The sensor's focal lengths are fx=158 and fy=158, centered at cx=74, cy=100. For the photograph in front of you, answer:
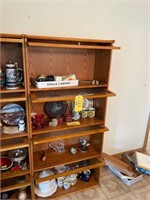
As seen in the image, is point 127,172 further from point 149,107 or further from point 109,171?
point 149,107

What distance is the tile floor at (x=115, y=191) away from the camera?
1.66 metres

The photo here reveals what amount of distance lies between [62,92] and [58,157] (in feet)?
2.20

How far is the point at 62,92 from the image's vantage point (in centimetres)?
149

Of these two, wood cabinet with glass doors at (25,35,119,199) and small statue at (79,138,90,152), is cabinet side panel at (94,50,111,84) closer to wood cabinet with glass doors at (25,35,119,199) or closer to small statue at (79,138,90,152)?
wood cabinet with glass doors at (25,35,119,199)

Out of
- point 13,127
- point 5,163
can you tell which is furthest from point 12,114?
point 5,163

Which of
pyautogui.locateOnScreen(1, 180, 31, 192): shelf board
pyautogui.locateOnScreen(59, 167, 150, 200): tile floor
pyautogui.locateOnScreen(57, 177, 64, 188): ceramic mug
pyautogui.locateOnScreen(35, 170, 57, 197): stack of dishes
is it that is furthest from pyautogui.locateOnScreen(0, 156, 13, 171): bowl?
pyautogui.locateOnScreen(59, 167, 150, 200): tile floor

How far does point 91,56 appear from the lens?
156 centimetres

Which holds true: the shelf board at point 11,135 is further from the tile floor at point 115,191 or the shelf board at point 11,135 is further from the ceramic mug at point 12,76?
the tile floor at point 115,191

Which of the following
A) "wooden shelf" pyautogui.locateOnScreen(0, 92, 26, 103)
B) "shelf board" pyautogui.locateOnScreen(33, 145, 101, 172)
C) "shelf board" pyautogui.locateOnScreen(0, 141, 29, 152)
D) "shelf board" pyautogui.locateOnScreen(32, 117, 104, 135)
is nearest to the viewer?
"wooden shelf" pyautogui.locateOnScreen(0, 92, 26, 103)

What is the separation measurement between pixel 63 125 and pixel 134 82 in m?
1.06

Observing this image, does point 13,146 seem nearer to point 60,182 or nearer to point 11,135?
point 11,135

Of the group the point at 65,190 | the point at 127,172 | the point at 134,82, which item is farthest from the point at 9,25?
the point at 127,172

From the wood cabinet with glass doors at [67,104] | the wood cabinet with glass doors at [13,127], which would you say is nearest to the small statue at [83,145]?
the wood cabinet with glass doors at [67,104]

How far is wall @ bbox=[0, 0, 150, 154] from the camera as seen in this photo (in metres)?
1.29
